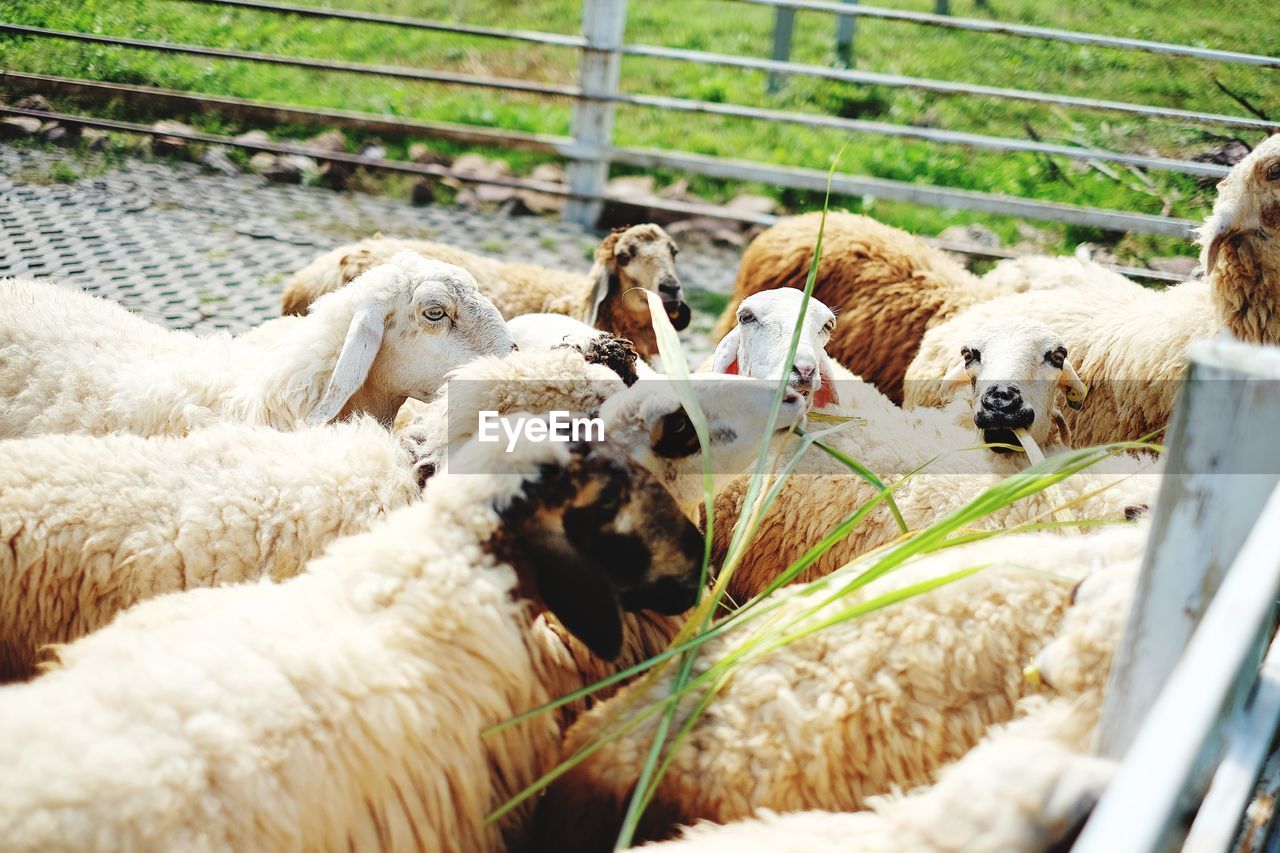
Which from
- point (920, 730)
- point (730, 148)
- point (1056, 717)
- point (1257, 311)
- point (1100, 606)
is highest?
point (730, 148)

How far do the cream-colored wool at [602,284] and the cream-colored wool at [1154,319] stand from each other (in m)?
1.41

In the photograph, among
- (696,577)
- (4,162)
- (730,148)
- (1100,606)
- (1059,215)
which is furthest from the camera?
(730,148)

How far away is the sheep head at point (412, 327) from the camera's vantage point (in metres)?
3.60

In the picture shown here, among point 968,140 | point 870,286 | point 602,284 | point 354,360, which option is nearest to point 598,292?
point 602,284

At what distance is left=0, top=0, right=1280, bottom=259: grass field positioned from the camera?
25.6 feet

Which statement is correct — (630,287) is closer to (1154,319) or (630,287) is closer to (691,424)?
(1154,319)

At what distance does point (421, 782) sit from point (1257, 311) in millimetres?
3596

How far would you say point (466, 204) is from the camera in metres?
8.54

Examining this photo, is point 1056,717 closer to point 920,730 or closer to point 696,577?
point 920,730

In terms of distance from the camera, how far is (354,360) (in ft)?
11.4

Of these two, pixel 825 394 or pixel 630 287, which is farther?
pixel 630 287

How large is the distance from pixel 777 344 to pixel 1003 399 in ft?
2.53

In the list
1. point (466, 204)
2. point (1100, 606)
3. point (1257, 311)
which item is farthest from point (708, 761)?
point (466, 204)

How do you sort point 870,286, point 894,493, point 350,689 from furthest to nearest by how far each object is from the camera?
point 870,286 → point 894,493 → point 350,689
